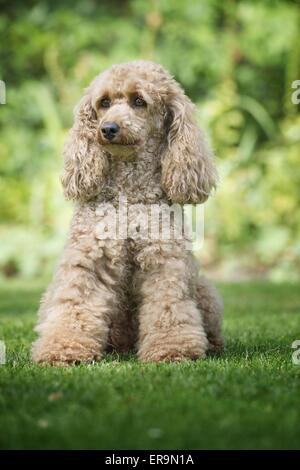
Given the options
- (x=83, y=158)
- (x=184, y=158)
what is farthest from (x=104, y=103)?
(x=184, y=158)

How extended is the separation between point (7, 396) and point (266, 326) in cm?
264

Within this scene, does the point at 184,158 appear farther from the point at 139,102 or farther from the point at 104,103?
the point at 104,103

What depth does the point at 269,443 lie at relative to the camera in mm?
2453

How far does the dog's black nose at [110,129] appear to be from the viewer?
Answer: 3721mm

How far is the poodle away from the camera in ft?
12.4

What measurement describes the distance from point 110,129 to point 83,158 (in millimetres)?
286

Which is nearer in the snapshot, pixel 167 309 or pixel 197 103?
pixel 167 309

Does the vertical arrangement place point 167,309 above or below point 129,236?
below

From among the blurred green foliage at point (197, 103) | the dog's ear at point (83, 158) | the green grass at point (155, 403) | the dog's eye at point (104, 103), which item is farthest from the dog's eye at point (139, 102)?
the blurred green foliage at point (197, 103)

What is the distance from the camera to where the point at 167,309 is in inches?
150

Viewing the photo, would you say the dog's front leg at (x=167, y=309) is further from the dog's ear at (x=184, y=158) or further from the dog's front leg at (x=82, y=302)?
the dog's ear at (x=184, y=158)

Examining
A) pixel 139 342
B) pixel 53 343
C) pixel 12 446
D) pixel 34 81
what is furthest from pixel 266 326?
pixel 34 81

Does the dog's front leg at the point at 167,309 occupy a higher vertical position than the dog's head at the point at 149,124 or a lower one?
lower

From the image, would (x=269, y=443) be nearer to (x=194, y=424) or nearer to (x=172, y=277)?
(x=194, y=424)
